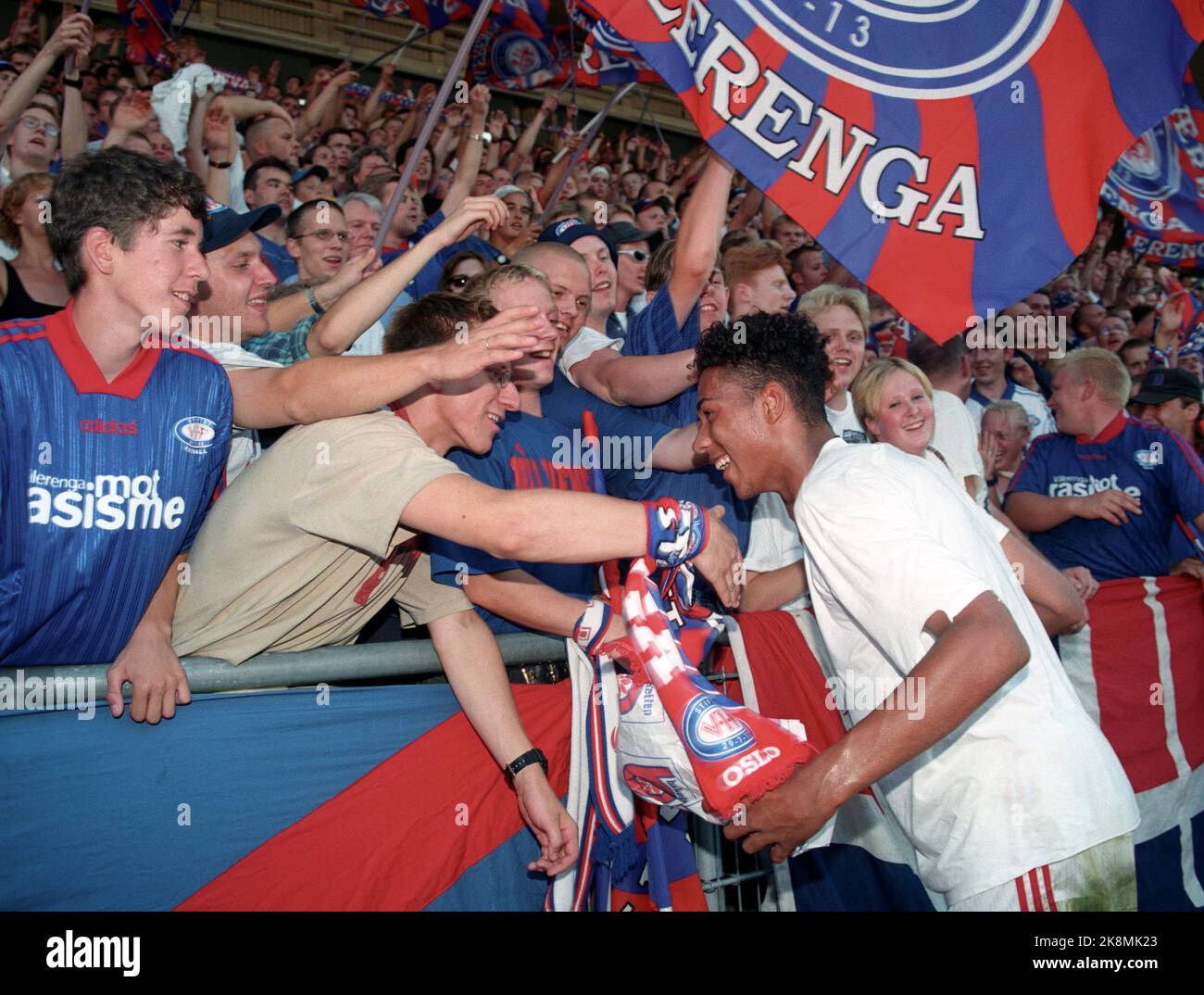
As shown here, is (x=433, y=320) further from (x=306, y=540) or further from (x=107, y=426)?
(x=107, y=426)

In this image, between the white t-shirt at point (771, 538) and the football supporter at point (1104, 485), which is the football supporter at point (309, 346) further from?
the football supporter at point (1104, 485)

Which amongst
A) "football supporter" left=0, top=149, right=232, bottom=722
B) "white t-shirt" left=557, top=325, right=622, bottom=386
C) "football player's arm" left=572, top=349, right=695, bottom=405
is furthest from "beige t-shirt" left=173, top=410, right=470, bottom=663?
"white t-shirt" left=557, top=325, right=622, bottom=386

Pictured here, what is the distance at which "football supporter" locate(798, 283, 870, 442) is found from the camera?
17.0ft

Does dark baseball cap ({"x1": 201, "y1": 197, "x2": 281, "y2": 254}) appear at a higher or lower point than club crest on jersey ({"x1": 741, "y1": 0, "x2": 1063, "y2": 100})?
lower

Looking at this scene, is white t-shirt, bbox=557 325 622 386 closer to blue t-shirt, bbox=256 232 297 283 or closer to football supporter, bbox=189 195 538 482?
football supporter, bbox=189 195 538 482

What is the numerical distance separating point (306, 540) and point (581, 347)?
217cm

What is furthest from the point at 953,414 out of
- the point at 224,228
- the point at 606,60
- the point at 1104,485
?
the point at 606,60

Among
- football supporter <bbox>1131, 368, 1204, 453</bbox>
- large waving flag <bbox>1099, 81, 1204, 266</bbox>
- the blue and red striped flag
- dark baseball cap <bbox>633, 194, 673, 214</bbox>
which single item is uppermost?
the blue and red striped flag

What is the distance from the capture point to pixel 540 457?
3682 mm

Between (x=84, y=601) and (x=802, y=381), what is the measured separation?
1.82 meters

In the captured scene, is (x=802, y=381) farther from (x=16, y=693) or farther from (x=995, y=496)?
(x=995, y=496)

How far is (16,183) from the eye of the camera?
14.7 feet

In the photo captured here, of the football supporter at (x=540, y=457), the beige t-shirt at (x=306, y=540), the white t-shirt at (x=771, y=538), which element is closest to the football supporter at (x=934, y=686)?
the football supporter at (x=540, y=457)

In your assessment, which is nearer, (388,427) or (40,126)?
(388,427)
